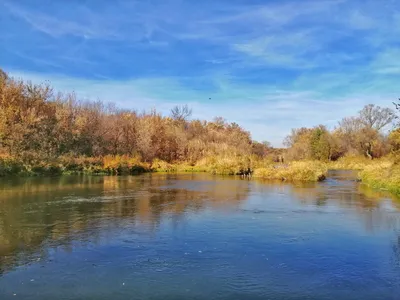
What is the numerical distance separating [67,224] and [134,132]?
37910mm

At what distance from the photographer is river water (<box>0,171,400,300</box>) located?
668 centimetres

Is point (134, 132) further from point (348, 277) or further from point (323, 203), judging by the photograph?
point (348, 277)

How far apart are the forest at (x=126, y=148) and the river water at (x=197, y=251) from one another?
11.0 metres

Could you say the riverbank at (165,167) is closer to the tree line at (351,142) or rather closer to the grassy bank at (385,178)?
the grassy bank at (385,178)

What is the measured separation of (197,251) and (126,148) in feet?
127

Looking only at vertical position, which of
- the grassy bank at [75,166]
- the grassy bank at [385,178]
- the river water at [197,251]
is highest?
the grassy bank at [75,166]

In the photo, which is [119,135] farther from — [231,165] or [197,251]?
[197,251]

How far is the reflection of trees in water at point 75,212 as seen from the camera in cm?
971

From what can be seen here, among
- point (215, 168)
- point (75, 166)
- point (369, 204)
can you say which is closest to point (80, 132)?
point (75, 166)

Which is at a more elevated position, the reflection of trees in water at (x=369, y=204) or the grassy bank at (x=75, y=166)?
the grassy bank at (x=75, y=166)

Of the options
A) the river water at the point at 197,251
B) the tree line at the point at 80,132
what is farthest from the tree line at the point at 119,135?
the river water at the point at 197,251

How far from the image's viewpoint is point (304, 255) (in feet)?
28.8

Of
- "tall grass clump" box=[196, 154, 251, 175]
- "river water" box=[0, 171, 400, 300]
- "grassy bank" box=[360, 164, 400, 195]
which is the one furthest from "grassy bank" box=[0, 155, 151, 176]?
"grassy bank" box=[360, 164, 400, 195]

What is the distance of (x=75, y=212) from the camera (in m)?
13.9
